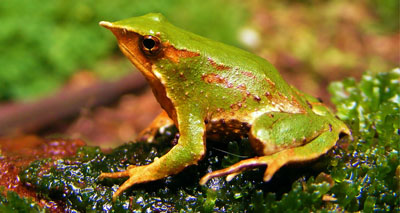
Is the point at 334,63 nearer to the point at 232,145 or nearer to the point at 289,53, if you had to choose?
the point at 289,53

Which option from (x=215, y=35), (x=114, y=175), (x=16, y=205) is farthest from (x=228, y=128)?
(x=215, y=35)

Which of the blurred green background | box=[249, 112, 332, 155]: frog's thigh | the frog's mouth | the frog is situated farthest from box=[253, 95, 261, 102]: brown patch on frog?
the blurred green background

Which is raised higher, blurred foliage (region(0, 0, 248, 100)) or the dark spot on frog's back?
the dark spot on frog's back

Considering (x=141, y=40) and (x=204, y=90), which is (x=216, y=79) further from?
(x=141, y=40)

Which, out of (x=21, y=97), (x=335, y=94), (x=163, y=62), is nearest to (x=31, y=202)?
(x=163, y=62)

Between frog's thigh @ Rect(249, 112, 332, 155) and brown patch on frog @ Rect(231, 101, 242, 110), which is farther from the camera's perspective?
brown patch on frog @ Rect(231, 101, 242, 110)

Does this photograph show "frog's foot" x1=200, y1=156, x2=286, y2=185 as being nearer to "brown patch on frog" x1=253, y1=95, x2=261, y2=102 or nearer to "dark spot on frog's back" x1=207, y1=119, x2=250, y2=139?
"dark spot on frog's back" x1=207, y1=119, x2=250, y2=139
